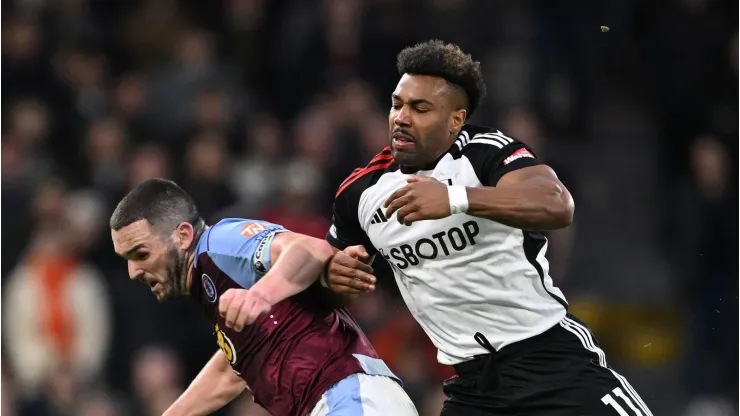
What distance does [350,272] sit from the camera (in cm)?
517

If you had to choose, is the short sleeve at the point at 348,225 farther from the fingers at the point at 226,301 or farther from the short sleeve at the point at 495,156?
the fingers at the point at 226,301

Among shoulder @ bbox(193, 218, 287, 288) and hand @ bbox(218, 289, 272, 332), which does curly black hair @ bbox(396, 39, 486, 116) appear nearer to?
shoulder @ bbox(193, 218, 287, 288)

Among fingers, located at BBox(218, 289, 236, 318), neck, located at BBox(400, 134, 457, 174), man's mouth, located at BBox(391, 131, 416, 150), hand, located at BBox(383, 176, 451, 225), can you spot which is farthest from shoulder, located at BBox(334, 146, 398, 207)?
fingers, located at BBox(218, 289, 236, 318)

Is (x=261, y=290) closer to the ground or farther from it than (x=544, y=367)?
farther from it

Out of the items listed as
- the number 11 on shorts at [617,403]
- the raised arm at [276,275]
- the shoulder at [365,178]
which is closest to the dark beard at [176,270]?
the raised arm at [276,275]

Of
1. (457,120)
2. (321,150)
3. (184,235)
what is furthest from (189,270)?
(321,150)

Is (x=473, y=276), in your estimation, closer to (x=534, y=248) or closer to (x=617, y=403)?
(x=534, y=248)

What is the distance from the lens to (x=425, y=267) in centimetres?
523

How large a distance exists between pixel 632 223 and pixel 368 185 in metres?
6.52

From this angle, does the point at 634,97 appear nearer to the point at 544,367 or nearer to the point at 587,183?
the point at 587,183

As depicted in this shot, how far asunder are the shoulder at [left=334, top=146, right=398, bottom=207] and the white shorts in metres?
0.81

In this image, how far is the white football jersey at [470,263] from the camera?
507 cm

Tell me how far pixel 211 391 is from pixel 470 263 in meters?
1.52

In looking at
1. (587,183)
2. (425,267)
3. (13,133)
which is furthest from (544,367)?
(13,133)
